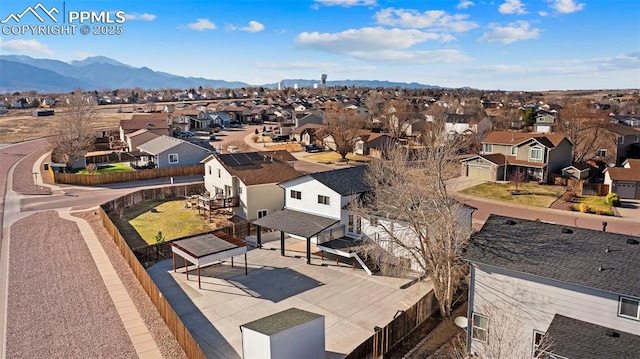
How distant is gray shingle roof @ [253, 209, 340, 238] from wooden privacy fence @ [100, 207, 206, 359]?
8887 millimetres

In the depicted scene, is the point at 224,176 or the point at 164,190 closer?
the point at 224,176

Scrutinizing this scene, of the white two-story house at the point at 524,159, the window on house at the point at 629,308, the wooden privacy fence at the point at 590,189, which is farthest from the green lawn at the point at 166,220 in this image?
the wooden privacy fence at the point at 590,189

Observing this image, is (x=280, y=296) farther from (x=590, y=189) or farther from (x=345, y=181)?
(x=590, y=189)

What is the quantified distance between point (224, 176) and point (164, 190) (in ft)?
32.3

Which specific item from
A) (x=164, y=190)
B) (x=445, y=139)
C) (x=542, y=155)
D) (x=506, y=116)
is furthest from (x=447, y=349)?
(x=506, y=116)

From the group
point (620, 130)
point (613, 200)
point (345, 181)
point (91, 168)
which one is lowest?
point (613, 200)

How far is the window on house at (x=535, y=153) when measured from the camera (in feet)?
187

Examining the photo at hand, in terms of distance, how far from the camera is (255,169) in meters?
42.5

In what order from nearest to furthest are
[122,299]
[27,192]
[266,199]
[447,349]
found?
[447,349]
[122,299]
[266,199]
[27,192]

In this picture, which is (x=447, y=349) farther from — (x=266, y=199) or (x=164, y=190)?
(x=164, y=190)

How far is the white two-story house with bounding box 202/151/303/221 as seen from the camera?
4000cm

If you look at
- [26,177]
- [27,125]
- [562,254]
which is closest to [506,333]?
[562,254]

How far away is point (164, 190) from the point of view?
4875 centimetres

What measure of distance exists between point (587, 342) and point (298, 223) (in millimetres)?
19588
